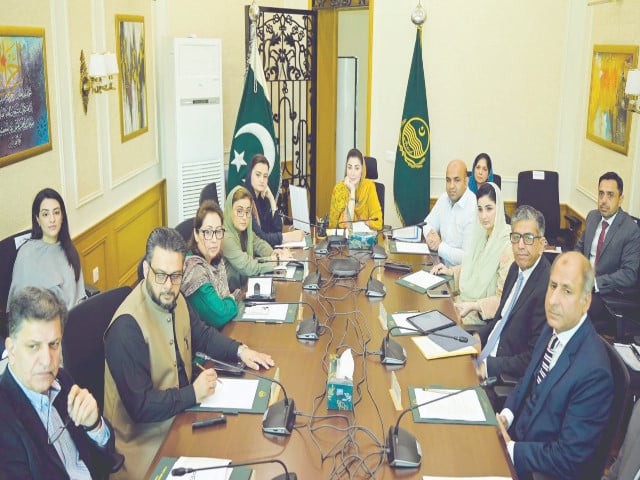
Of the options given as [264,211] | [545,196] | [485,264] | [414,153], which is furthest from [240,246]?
[545,196]

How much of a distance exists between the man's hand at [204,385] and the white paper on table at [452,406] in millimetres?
739

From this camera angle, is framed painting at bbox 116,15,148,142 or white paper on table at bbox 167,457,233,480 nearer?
white paper on table at bbox 167,457,233,480

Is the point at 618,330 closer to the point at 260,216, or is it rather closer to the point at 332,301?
the point at 332,301

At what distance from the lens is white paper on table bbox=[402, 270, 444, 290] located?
3.76 meters

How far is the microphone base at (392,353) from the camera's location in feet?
9.10

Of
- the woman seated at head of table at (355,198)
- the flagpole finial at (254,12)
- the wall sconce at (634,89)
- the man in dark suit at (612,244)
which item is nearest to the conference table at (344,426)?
the woman seated at head of table at (355,198)

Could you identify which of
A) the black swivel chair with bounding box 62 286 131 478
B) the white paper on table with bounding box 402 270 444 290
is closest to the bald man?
the white paper on table with bounding box 402 270 444 290

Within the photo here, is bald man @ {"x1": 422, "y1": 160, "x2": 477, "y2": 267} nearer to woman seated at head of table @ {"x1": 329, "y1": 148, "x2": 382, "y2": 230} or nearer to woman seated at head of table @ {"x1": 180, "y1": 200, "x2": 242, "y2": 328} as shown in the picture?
woman seated at head of table @ {"x1": 329, "y1": 148, "x2": 382, "y2": 230}

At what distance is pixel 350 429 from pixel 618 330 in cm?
235

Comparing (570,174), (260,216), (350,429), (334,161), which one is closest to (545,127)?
(570,174)

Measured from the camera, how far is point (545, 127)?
643 cm

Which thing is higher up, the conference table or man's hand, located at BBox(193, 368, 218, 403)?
man's hand, located at BBox(193, 368, 218, 403)

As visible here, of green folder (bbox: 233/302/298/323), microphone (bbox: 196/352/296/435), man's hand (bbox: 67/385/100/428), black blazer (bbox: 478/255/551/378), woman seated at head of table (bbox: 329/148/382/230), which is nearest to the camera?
man's hand (bbox: 67/385/100/428)

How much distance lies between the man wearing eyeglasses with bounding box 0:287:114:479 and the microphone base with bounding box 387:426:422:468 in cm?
92
